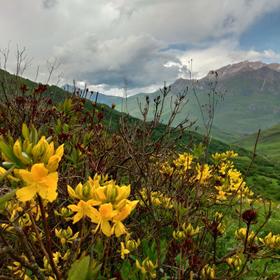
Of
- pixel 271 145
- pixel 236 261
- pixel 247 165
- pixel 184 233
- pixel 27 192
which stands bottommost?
pixel 247 165

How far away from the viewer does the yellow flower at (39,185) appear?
1038 mm

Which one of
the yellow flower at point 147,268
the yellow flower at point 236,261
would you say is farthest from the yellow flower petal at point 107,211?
the yellow flower at point 236,261

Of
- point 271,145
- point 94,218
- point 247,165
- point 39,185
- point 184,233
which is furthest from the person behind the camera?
point 271,145

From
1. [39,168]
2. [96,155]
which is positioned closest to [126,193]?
[39,168]

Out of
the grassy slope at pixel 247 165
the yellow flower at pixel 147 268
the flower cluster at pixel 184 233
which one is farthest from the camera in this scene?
the grassy slope at pixel 247 165

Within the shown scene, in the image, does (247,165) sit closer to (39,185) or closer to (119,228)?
(119,228)

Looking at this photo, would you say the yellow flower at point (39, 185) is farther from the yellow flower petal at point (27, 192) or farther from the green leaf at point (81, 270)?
the green leaf at point (81, 270)

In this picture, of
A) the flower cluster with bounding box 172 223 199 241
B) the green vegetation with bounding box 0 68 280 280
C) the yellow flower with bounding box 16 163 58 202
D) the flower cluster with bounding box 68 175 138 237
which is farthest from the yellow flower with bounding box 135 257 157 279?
the yellow flower with bounding box 16 163 58 202

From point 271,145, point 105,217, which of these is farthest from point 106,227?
point 271,145

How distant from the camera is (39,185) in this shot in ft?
3.44

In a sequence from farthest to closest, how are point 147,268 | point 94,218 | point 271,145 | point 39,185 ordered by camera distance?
1. point 271,145
2. point 147,268
3. point 94,218
4. point 39,185

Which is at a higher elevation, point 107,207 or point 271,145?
point 271,145

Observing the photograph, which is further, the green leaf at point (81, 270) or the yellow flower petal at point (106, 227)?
the yellow flower petal at point (106, 227)

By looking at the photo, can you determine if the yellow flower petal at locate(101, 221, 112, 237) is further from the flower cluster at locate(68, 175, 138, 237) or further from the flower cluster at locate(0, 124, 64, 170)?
the flower cluster at locate(0, 124, 64, 170)
